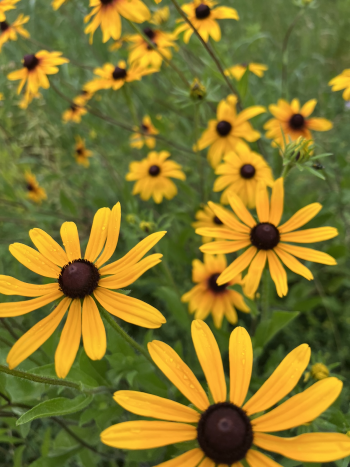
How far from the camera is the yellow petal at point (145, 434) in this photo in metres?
0.60

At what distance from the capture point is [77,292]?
811 mm

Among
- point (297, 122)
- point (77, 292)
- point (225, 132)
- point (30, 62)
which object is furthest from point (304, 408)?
point (30, 62)

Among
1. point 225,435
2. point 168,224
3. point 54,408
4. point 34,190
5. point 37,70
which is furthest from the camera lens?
point 34,190

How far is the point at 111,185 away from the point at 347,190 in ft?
5.63

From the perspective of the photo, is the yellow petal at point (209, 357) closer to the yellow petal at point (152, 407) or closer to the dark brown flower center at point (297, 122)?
the yellow petal at point (152, 407)

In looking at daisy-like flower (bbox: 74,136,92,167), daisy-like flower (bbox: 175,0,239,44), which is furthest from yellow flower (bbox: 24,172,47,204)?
daisy-like flower (bbox: 175,0,239,44)

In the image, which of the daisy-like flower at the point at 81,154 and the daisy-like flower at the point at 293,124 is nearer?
the daisy-like flower at the point at 293,124

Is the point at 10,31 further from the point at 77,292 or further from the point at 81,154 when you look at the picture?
the point at 77,292

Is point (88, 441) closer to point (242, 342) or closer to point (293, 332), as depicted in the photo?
point (242, 342)

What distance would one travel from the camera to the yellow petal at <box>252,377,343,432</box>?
603mm

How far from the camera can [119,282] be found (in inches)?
32.9

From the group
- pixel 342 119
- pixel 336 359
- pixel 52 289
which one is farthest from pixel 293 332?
pixel 342 119

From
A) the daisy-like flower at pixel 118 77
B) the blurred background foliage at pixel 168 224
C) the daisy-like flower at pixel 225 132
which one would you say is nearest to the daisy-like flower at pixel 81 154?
the blurred background foliage at pixel 168 224

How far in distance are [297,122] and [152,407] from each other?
1.51 meters
